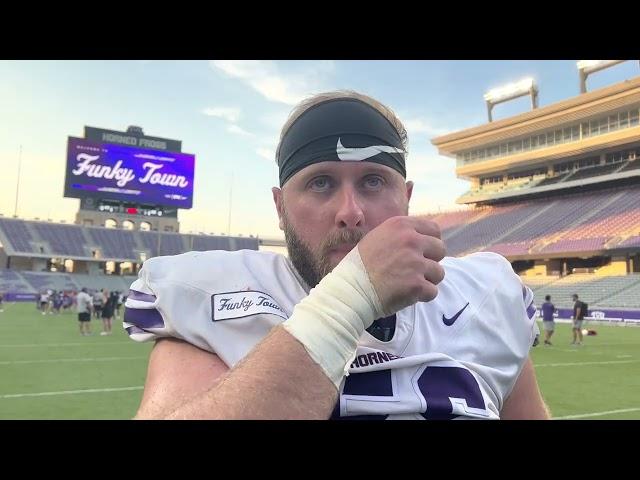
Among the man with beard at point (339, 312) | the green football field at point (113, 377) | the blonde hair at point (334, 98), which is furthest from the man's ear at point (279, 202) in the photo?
the green football field at point (113, 377)

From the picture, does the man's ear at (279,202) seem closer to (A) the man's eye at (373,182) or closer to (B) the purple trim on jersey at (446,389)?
(A) the man's eye at (373,182)

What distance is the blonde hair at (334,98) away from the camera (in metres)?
1.52

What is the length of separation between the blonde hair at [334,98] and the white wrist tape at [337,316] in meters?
0.59

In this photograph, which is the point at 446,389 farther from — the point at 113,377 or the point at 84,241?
the point at 84,241

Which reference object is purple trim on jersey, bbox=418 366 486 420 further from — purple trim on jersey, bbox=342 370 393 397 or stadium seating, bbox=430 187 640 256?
stadium seating, bbox=430 187 640 256

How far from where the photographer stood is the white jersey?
4.07 ft

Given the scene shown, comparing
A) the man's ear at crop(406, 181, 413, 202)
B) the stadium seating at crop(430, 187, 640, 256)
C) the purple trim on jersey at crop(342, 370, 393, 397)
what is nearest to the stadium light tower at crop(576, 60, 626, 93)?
the stadium seating at crop(430, 187, 640, 256)

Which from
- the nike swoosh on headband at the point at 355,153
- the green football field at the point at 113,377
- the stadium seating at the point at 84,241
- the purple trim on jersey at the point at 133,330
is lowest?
the green football field at the point at 113,377

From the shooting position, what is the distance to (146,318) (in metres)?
1.36

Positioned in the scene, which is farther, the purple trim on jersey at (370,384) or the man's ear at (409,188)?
the man's ear at (409,188)

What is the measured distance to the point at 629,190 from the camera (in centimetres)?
3309

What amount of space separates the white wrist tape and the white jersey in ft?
0.74
